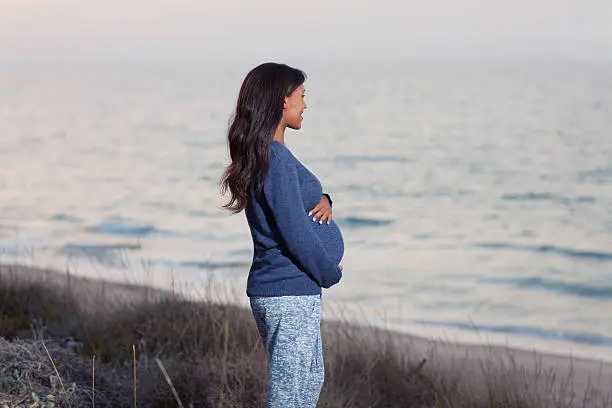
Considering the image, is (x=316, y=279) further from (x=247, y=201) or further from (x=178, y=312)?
(x=178, y=312)

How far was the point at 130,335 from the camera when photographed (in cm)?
726

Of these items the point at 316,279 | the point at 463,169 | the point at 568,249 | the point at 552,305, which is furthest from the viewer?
the point at 463,169

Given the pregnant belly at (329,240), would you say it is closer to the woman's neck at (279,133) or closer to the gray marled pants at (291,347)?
the gray marled pants at (291,347)

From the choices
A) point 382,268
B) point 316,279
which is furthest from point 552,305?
point 316,279

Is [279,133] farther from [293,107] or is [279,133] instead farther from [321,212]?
[321,212]

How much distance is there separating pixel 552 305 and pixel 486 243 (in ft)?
15.9

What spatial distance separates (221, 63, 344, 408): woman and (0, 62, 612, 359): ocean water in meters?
3.33

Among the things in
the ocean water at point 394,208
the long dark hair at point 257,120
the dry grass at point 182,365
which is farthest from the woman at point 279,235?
the ocean water at point 394,208

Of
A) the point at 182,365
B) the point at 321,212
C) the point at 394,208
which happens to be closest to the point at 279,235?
the point at 321,212

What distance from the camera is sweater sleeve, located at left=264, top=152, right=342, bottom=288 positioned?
3982 millimetres

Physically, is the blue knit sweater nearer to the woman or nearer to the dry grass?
the woman

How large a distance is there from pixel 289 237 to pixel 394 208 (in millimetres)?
19410

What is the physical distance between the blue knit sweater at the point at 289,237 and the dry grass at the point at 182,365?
664 millimetres

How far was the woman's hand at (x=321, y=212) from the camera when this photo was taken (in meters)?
4.21
